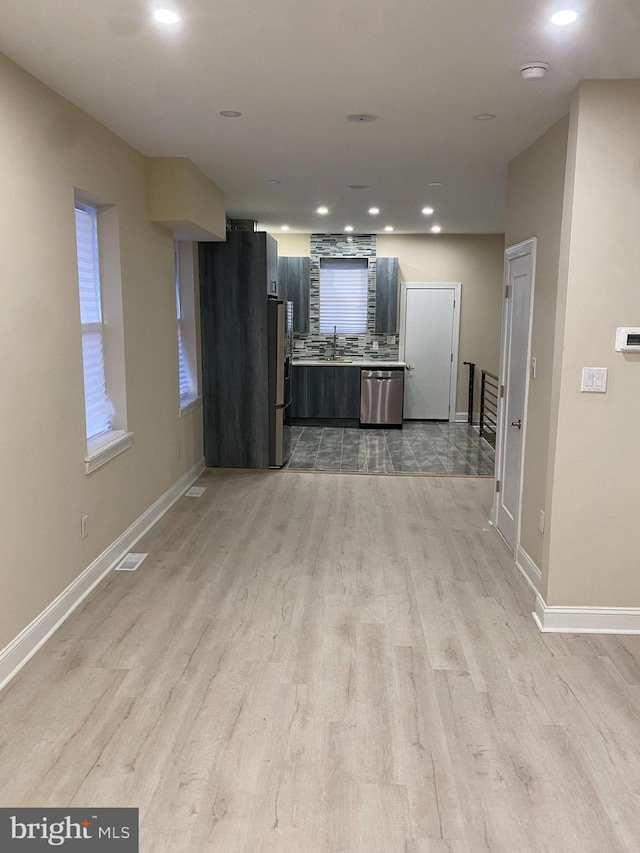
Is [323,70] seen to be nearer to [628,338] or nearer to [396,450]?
[628,338]

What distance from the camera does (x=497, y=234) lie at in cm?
881

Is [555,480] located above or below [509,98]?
below

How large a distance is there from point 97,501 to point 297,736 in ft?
6.40

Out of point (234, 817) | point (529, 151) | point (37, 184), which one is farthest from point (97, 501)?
point (529, 151)

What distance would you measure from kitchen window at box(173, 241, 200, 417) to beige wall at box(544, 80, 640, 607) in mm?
3445

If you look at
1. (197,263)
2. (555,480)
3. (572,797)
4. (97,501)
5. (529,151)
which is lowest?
(572,797)

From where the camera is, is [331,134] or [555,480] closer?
[555,480]

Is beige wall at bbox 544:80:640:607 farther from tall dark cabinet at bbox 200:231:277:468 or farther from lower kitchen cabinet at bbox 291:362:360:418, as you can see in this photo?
lower kitchen cabinet at bbox 291:362:360:418

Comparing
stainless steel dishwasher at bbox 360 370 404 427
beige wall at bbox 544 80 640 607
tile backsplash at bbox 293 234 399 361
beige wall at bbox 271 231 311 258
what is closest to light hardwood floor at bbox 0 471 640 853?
beige wall at bbox 544 80 640 607

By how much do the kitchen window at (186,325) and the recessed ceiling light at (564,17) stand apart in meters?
3.91

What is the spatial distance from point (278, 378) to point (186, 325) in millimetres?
1004

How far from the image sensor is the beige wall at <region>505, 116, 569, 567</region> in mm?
3412

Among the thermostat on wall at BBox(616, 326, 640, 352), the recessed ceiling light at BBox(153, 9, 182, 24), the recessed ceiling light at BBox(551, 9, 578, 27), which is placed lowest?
the thermostat on wall at BBox(616, 326, 640, 352)

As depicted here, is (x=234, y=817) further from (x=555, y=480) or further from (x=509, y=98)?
(x=509, y=98)
